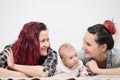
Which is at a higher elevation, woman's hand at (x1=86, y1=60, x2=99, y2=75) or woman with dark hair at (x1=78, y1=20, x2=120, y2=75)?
woman with dark hair at (x1=78, y1=20, x2=120, y2=75)

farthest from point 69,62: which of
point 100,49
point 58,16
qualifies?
point 58,16

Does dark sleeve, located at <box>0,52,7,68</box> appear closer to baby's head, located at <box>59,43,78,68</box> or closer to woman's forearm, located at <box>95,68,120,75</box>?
baby's head, located at <box>59,43,78,68</box>

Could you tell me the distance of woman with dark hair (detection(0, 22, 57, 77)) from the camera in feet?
6.17

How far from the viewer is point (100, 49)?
192 centimetres

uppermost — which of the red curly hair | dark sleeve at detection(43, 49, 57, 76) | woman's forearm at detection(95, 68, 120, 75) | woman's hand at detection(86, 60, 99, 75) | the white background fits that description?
the white background

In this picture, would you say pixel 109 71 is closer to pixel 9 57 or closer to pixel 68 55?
pixel 68 55

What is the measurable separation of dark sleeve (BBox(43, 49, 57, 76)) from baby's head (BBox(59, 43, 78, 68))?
56 millimetres

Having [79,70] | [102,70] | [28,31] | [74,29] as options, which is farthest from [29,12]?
[102,70]

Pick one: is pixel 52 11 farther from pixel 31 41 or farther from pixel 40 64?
pixel 40 64

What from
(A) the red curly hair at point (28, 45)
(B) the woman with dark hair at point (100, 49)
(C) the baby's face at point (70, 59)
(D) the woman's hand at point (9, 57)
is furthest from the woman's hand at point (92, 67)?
(D) the woman's hand at point (9, 57)

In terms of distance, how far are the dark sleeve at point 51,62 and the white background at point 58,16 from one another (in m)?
0.04

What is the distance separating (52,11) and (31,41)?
0.29m

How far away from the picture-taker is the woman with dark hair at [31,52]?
1.88 metres

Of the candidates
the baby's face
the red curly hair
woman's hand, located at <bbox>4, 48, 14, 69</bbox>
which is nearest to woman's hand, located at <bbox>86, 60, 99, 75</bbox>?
the baby's face
